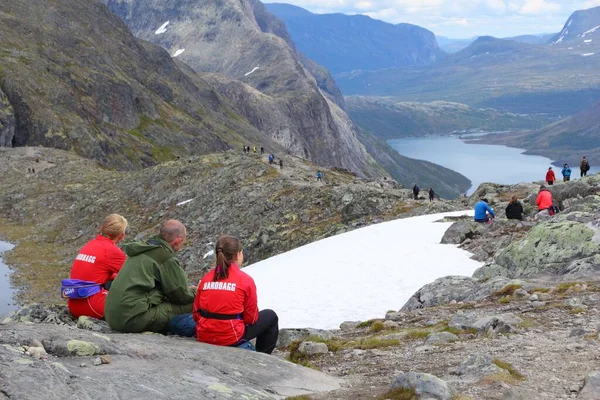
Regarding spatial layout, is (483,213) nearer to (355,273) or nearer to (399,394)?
(355,273)

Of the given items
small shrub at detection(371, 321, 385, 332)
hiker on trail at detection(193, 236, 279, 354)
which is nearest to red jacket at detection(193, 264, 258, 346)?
hiker on trail at detection(193, 236, 279, 354)

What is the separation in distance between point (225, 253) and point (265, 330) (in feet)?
6.56

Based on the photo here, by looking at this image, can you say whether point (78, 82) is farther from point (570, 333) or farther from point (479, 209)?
point (570, 333)

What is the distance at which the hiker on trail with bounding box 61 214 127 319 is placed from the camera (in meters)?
12.5

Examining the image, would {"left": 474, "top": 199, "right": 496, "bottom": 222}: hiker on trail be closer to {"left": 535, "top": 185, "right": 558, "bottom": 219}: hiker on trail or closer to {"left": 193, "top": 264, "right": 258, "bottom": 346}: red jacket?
{"left": 535, "top": 185, "right": 558, "bottom": 219}: hiker on trail

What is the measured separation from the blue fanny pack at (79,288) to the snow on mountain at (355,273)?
8.92 metres

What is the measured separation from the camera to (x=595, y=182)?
35.7 metres

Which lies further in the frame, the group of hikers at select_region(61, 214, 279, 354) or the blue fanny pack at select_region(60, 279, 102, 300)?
the blue fanny pack at select_region(60, 279, 102, 300)

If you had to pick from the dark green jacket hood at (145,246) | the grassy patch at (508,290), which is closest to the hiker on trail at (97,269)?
the dark green jacket hood at (145,246)

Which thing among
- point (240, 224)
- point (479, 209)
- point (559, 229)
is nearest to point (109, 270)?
point (559, 229)

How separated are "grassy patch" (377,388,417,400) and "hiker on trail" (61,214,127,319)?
660cm

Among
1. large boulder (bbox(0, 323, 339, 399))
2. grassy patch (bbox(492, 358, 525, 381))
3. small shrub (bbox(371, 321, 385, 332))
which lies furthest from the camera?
small shrub (bbox(371, 321, 385, 332))

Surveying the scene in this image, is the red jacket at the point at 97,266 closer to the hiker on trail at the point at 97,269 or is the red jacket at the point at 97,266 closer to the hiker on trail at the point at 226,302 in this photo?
the hiker on trail at the point at 97,269

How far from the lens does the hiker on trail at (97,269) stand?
1253 centimetres
